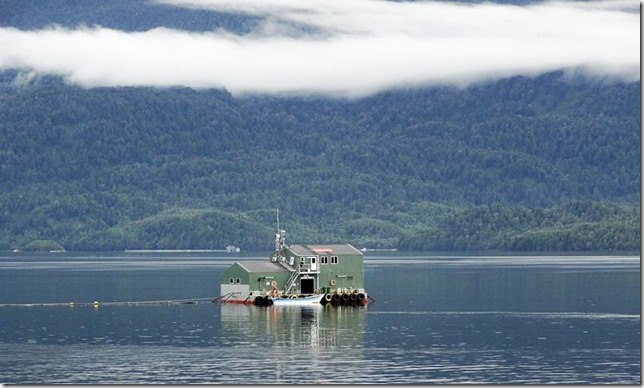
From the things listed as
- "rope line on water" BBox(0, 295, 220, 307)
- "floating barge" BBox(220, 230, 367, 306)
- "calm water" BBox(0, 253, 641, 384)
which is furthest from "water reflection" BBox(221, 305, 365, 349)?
"rope line on water" BBox(0, 295, 220, 307)

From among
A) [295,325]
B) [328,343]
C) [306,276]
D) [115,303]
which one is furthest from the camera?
[115,303]

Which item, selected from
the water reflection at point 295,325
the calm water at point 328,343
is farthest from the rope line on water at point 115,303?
the water reflection at point 295,325

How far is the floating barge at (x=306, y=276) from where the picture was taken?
16600cm

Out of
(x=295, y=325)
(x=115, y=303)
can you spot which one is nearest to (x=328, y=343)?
(x=295, y=325)

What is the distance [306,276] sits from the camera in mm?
167250

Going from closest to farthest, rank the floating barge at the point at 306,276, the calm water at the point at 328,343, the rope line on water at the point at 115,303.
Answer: the calm water at the point at 328,343
the floating barge at the point at 306,276
the rope line on water at the point at 115,303

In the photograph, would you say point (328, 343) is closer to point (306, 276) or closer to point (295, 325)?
point (295, 325)

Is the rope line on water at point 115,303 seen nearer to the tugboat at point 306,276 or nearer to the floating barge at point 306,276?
the tugboat at point 306,276

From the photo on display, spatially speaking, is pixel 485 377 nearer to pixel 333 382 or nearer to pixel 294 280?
pixel 333 382

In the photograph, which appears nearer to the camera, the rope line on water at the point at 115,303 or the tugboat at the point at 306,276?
the tugboat at the point at 306,276

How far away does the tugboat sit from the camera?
16600cm

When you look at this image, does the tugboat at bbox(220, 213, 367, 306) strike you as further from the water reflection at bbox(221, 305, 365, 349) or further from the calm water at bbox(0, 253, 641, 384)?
the calm water at bbox(0, 253, 641, 384)

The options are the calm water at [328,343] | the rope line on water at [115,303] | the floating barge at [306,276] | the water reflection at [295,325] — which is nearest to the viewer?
the calm water at [328,343]

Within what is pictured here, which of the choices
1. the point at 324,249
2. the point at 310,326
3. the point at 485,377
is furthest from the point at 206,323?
the point at 485,377
